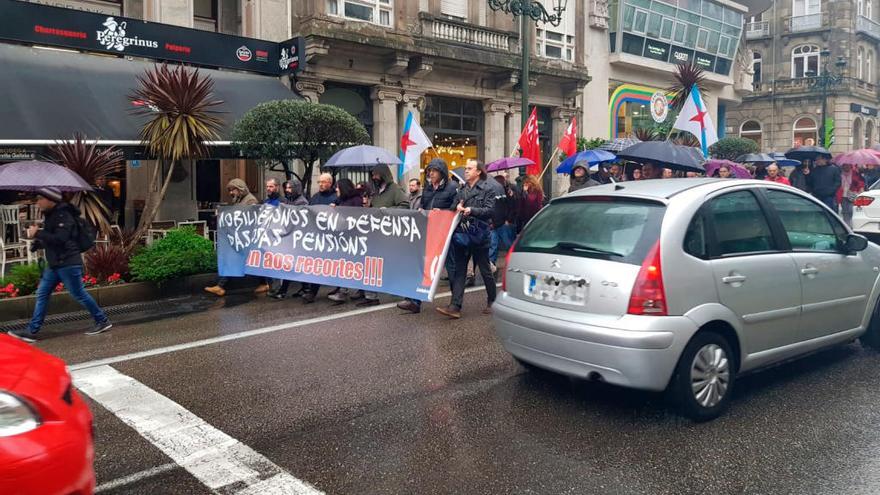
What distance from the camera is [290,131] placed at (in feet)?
39.4

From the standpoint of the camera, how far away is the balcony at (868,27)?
153 ft

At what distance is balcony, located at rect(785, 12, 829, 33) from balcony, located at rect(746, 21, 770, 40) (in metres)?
1.46

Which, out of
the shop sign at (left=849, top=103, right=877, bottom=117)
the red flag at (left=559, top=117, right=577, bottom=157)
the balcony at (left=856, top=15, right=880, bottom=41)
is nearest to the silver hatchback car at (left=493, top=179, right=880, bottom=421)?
the red flag at (left=559, top=117, right=577, bottom=157)

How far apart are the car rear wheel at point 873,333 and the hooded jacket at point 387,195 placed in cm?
548

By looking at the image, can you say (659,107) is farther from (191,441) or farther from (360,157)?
(191,441)

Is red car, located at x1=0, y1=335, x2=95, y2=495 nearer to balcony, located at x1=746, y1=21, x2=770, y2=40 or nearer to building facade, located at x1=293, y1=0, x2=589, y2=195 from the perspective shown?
building facade, located at x1=293, y1=0, x2=589, y2=195

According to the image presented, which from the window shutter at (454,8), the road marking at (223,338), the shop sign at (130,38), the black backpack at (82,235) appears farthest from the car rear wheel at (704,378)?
the window shutter at (454,8)

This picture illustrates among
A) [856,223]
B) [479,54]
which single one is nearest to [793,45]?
[479,54]

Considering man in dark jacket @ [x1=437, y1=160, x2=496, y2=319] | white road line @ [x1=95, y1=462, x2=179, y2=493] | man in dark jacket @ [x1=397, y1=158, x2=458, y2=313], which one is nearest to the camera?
white road line @ [x1=95, y1=462, x2=179, y2=493]

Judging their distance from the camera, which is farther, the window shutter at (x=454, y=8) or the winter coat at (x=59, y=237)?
the window shutter at (x=454, y=8)

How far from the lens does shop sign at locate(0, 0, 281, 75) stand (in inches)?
504

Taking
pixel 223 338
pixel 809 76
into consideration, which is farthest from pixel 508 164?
pixel 809 76

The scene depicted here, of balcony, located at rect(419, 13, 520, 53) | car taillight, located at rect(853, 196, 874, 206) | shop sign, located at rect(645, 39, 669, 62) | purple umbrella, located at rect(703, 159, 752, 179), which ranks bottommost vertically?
car taillight, located at rect(853, 196, 874, 206)

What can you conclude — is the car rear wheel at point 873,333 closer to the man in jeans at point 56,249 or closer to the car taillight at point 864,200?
the car taillight at point 864,200
